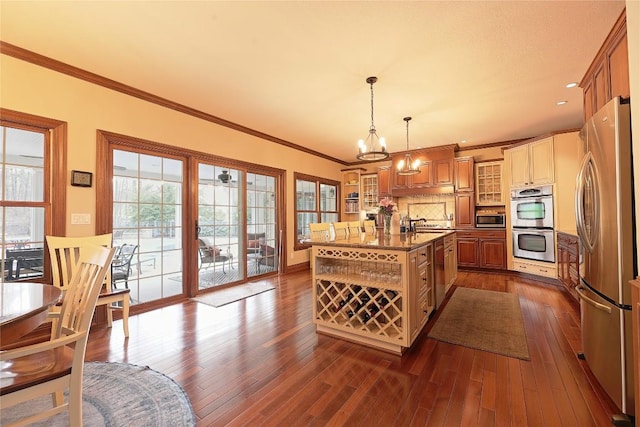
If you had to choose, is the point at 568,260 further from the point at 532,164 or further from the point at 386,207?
the point at 386,207

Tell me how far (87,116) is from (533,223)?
21.7ft

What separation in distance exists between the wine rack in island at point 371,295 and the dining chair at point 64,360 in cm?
180

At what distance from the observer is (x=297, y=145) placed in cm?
599

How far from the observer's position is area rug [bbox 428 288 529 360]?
8.29 feet

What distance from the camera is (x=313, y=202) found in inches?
264

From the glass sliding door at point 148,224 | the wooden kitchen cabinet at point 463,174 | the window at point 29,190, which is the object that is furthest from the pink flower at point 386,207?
the window at point 29,190

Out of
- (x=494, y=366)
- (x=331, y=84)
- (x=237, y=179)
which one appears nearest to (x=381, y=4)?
(x=331, y=84)

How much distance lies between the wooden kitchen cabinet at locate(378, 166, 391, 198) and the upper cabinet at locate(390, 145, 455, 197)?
0.24 m

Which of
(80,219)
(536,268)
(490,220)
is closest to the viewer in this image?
(80,219)

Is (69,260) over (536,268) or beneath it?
over

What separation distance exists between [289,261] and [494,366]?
4132 millimetres

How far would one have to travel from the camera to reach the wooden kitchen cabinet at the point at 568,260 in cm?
349

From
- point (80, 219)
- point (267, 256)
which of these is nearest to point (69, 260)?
point (80, 219)

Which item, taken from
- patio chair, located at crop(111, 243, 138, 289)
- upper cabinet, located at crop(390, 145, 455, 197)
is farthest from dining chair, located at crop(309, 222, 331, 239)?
upper cabinet, located at crop(390, 145, 455, 197)
